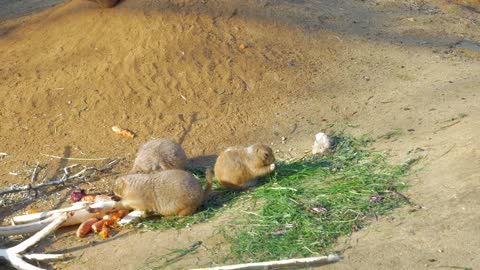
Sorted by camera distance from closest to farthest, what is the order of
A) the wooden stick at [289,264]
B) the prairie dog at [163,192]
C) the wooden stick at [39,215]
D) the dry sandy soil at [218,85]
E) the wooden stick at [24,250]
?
the wooden stick at [289,264], the wooden stick at [24,250], the prairie dog at [163,192], the wooden stick at [39,215], the dry sandy soil at [218,85]

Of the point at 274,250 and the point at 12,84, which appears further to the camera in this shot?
the point at 12,84

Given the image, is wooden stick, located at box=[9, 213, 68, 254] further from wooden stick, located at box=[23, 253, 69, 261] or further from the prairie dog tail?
the prairie dog tail

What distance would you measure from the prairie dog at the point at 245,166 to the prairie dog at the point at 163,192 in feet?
1.02

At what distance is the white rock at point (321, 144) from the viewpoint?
763cm

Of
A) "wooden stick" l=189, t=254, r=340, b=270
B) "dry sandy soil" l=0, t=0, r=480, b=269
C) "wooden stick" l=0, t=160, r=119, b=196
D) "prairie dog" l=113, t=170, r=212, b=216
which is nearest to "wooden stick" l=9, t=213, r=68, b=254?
"dry sandy soil" l=0, t=0, r=480, b=269

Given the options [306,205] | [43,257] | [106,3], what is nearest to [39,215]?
[43,257]

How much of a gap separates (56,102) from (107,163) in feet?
5.10

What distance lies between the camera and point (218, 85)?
9250 millimetres

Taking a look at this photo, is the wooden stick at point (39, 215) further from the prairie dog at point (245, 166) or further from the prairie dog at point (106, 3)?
the prairie dog at point (106, 3)

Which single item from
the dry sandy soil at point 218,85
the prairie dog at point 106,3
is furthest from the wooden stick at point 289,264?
the prairie dog at point 106,3

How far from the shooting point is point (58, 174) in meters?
7.93

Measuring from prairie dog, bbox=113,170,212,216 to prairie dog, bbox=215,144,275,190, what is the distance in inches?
12.2

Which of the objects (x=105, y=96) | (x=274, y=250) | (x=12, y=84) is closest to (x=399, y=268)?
(x=274, y=250)

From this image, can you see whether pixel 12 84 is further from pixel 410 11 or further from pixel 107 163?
pixel 410 11
